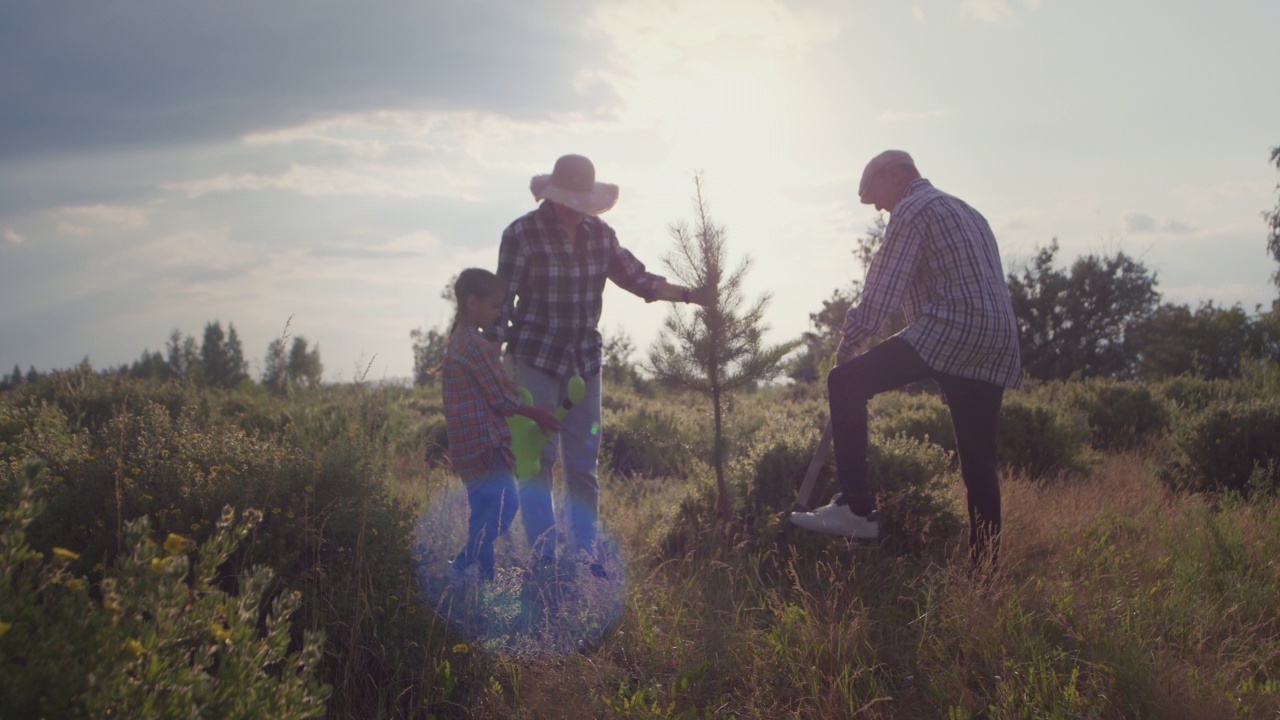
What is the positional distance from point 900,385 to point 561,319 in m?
1.77

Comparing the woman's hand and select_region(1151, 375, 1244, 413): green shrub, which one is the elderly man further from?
select_region(1151, 375, 1244, 413): green shrub

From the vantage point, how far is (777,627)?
11.0 feet

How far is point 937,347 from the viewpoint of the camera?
3.82 meters

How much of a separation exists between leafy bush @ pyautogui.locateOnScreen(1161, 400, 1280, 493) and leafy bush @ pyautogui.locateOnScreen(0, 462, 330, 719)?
243 inches

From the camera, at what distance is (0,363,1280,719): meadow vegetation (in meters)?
1.79

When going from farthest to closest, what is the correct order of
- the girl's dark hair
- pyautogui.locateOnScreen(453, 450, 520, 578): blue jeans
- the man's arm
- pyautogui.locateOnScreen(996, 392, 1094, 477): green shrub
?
pyautogui.locateOnScreen(996, 392, 1094, 477): green shrub → the girl's dark hair → pyautogui.locateOnScreen(453, 450, 520, 578): blue jeans → the man's arm

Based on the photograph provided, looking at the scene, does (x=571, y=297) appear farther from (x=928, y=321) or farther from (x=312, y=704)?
(x=312, y=704)

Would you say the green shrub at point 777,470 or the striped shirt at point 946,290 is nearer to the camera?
the striped shirt at point 946,290

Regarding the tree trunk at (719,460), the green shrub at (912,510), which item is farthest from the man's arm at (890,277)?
the tree trunk at (719,460)

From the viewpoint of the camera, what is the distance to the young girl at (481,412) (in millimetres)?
4188

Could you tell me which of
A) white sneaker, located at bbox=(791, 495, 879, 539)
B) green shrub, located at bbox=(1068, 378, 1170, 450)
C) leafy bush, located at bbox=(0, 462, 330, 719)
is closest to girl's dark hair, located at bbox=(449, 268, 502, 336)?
white sneaker, located at bbox=(791, 495, 879, 539)

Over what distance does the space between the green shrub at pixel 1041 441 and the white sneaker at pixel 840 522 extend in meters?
3.44

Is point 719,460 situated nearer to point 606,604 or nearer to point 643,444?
point 606,604

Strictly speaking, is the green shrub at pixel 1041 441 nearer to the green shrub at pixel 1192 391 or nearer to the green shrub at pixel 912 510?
the green shrub at pixel 912 510
